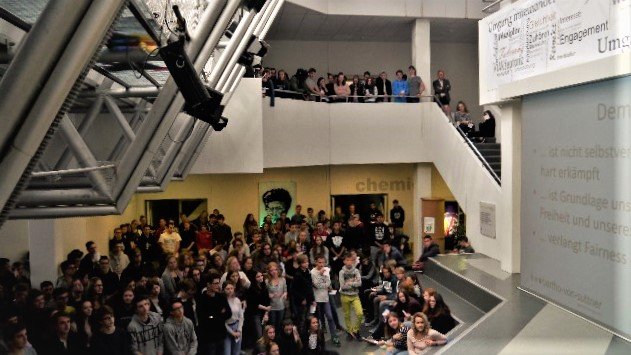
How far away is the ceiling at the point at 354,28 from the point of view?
1691 cm

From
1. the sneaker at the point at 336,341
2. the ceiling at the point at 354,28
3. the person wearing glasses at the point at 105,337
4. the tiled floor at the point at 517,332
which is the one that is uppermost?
the ceiling at the point at 354,28

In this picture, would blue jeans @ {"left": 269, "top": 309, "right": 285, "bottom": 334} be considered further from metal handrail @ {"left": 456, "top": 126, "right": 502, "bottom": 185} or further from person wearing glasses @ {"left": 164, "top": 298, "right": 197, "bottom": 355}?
metal handrail @ {"left": 456, "top": 126, "right": 502, "bottom": 185}

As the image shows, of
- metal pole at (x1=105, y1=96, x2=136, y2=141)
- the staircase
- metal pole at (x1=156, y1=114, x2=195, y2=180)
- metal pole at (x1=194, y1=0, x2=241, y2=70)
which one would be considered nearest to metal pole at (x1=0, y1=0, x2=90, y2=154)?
metal pole at (x1=194, y1=0, x2=241, y2=70)

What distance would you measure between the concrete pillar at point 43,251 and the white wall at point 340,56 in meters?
10.9

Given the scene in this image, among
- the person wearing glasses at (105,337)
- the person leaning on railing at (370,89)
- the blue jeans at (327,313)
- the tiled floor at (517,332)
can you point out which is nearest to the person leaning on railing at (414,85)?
the person leaning on railing at (370,89)

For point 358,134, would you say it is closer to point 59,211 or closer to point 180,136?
point 180,136

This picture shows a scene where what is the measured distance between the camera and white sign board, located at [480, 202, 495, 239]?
456 inches

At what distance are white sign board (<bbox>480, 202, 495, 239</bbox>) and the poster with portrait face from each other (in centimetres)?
776

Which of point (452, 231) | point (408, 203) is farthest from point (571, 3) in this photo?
point (408, 203)

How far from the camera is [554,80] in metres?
8.19

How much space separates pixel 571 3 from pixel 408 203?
12.0m

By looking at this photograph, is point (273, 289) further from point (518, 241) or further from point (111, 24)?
point (111, 24)

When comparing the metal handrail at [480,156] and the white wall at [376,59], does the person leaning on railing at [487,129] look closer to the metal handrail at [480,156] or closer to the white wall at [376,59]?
the metal handrail at [480,156]

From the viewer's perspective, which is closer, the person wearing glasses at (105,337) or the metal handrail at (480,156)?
the person wearing glasses at (105,337)
